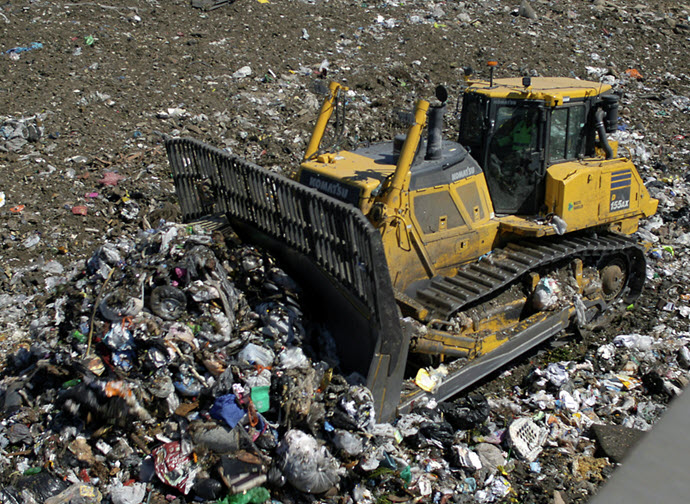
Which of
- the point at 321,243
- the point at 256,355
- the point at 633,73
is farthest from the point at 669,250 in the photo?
the point at 633,73

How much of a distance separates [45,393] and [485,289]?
353cm

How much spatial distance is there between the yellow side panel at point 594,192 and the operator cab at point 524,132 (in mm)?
134

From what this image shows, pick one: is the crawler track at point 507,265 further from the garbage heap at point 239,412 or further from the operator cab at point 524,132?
the garbage heap at point 239,412

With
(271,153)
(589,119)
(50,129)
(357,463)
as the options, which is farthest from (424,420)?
(50,129)

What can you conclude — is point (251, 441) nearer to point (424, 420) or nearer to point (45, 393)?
point (424, 420)

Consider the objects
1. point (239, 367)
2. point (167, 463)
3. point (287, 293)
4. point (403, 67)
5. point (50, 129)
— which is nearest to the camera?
point (167, 463)

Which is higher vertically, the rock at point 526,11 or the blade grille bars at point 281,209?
the rock at point 526,11

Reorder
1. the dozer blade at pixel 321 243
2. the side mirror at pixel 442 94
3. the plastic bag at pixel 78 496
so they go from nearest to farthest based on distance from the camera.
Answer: the plastic bag at pixel 78 496
the dozer blade at pixel 321 243
the side mirror at pixel 442 94

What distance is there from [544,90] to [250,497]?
4270 millimetres

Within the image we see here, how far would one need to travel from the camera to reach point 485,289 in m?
5.08

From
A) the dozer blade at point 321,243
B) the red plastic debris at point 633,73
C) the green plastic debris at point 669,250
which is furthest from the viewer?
the red plastic debris at point 633,73

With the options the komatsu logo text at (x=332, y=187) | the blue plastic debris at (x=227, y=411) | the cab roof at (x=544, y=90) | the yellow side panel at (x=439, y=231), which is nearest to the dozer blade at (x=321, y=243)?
the komatsu logo text at (x=332, y=187)

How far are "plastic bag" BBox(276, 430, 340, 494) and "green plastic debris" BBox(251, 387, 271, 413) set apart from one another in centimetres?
34

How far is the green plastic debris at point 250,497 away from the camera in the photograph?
379 centimetres
